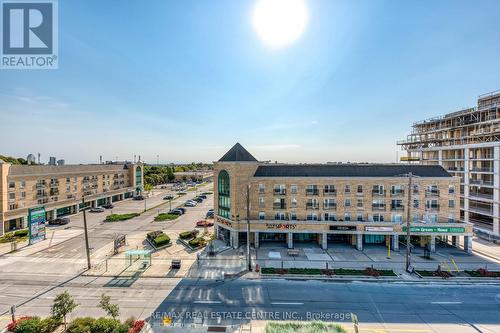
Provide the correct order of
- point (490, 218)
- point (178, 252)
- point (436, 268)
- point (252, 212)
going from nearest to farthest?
→ point (436, 268)
point (178, 252)
point (252, 212)
point (490, 218)

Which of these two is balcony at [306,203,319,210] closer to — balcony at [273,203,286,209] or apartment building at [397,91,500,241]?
balcony at [273,203,286,209]

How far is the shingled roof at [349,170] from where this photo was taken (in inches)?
1534

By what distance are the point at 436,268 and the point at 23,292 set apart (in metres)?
48.8

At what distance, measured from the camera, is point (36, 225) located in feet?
132

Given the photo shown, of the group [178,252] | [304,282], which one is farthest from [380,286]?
[178,252]

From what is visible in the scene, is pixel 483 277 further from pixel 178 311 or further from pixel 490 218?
pixel 178 311

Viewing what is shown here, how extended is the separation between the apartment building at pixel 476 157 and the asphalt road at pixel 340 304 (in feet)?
96.3

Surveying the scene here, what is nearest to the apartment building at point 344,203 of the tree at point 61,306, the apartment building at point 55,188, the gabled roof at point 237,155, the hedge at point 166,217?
the gabled roof at point 237,155

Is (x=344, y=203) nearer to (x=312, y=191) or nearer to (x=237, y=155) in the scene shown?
(x=312, y=191)

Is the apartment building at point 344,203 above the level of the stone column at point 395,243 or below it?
above

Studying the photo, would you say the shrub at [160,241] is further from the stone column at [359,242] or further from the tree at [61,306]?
the stone column at [359,242]

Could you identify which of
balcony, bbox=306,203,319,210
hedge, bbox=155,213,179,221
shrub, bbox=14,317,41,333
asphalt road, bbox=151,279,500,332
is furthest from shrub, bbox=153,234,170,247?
balcony, bbox=306,203,319,210

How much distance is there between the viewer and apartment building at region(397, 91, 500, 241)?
4625cm

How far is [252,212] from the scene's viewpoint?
3928 centimetres
